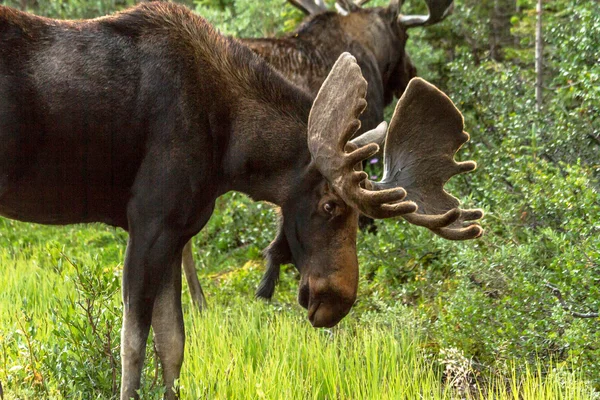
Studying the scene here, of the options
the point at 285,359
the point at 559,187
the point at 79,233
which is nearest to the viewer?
the point at 285,359

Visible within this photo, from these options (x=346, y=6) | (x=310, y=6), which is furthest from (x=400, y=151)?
(x=310, y=6)

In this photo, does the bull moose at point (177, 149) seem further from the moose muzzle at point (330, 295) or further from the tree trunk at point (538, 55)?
the tree trunk at point (538, 55)

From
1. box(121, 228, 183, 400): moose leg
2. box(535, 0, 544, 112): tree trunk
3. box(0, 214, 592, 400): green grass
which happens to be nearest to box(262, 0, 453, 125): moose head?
box(535, 0, 544, 112): tree trunk

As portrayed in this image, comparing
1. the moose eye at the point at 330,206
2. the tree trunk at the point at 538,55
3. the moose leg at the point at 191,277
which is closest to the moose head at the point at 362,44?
the tree trunk at the point at 538,55

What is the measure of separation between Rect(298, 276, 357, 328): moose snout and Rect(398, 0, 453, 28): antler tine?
4.91 metres

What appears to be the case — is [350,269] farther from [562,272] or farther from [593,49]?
[593,49]

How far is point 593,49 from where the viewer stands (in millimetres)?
7234

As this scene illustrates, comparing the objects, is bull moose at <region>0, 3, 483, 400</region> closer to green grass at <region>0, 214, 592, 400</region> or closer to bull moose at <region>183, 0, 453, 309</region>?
green grass at <region>0, 214, 592, 400</region>

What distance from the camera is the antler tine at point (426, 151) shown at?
4.92 metres

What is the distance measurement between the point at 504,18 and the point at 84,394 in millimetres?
10311

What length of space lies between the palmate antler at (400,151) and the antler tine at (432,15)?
4168 mm

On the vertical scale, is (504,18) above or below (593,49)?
above

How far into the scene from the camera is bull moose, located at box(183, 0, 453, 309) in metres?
7.79

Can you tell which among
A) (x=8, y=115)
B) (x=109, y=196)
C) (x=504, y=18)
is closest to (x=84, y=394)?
(x=109, y=196)
